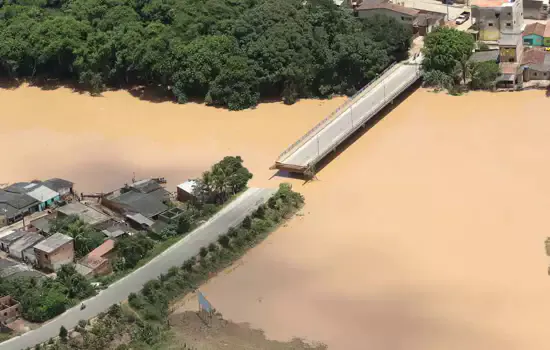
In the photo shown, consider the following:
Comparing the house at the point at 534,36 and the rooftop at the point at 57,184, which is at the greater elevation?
the house at the point at 534,36

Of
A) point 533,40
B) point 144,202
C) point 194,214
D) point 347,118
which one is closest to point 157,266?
point 194,214

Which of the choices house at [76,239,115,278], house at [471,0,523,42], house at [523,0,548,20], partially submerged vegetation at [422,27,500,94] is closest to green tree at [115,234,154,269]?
house at [76,239,115,278]

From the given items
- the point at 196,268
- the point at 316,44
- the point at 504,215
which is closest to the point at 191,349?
the point at 196,268

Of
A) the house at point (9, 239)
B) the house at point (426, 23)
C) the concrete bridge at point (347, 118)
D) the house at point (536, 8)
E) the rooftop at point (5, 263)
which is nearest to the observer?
the rooftop at point (5, 263)

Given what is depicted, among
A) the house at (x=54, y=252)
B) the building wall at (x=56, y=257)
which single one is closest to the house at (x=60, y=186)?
the house at (x=54, y=252)

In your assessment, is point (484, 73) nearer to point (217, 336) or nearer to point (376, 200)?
point (376, 200)

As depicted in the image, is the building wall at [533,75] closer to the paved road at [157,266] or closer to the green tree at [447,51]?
the green tree at [447,51]

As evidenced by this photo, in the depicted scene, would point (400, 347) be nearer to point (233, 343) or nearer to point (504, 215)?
point (233, 343)
